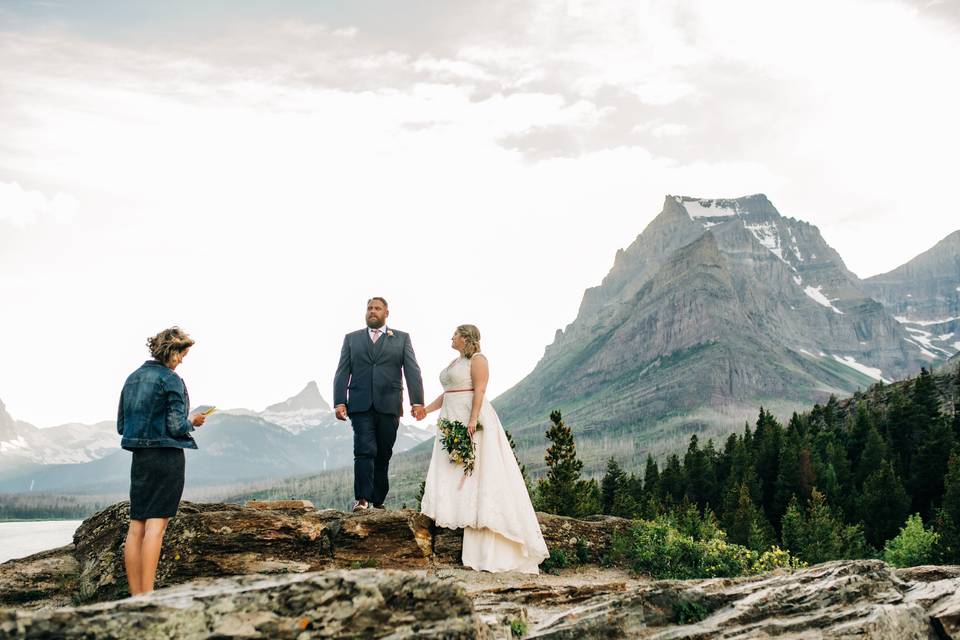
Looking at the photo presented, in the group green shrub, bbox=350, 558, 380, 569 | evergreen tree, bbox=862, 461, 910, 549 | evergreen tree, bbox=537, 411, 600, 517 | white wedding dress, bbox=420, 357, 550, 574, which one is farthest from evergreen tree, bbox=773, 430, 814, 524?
green shrub, bbox=350, 558, 380, 569

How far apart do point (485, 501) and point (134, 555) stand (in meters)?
6.49

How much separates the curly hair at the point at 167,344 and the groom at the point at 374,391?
15.7 ft

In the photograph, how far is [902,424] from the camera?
116 metres

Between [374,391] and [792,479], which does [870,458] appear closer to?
[792,479]

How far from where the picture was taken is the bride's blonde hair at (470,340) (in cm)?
1466

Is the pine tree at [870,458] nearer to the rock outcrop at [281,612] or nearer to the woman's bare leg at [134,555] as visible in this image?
the woman's bare leg at [134,555]

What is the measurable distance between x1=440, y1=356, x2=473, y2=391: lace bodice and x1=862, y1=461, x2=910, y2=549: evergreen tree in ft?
294

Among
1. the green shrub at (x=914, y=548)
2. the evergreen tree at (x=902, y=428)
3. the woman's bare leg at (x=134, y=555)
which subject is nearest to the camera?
the woman's bare leg at (x=134, y=555)

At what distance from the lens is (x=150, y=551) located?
949 cm

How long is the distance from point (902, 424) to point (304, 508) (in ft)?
407

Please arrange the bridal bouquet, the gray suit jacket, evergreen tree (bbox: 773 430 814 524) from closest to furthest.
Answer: the bridal bouquet → the gray suit jacket → evergreen tree (bbox: 773 430 814 524)

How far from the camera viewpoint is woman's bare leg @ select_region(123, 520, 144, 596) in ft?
30.9

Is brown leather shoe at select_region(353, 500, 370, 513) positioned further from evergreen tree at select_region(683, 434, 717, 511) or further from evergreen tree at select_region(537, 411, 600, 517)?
evergreen tree at select_region(683, 434, 717, 511)

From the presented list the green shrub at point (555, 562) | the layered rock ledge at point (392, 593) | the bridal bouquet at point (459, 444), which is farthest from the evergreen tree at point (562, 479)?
the bridal bouquet at point (459, 444)
